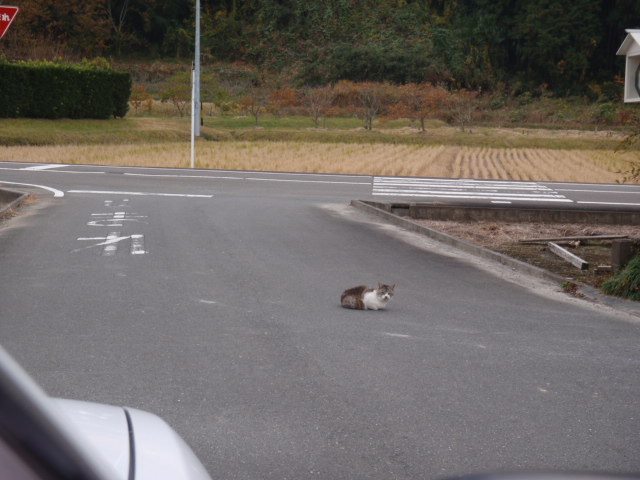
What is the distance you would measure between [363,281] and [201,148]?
96.8ft

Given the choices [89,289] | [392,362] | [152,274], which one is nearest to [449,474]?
[392,362]

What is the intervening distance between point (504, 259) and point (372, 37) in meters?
74.0

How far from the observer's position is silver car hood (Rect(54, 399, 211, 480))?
1555 mm

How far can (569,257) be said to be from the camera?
1311cm

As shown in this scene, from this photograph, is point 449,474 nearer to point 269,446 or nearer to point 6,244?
point 269,446

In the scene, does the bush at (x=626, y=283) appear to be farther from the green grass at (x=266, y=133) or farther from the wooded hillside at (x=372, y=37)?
the wooded hillside at (x=372, y=37)

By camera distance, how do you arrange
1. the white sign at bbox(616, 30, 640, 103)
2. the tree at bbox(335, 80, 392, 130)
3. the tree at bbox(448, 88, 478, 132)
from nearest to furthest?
the white sign at bbox(616, 30, 640, 103) → the tree at bbox(335, 80, 392, 130) → the tree at bbox(448, 88, 478, 132)

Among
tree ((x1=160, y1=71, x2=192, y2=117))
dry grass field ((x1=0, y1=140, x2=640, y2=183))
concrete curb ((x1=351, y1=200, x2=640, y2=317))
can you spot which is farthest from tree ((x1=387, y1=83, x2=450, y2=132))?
concrete curb ((x1=351, y1=200, x2=640, y2=317))

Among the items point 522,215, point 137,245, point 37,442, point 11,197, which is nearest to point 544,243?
point 522,215

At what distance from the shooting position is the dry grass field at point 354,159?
3134 cm

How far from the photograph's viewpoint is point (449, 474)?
4.49 m

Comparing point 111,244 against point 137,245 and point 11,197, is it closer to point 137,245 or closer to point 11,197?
point 137,245

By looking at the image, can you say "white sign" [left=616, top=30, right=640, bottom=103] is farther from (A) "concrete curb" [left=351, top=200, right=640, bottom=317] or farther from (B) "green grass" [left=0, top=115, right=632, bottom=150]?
(B) "green grass" [left=0, top=115, right=632, bottom=150]

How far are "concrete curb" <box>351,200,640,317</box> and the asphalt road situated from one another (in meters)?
0.33
